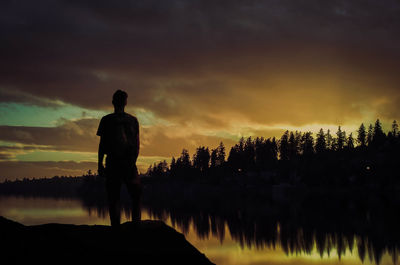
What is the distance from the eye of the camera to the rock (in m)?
8.35

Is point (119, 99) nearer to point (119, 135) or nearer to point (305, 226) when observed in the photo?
point (119, 135)

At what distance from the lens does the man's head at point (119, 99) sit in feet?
38.1

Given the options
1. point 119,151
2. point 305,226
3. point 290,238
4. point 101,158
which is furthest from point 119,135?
point 305,226

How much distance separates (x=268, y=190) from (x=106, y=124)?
636ft

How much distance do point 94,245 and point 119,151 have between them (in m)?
2.92

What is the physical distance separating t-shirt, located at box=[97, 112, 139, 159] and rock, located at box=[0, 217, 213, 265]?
2.01 meters

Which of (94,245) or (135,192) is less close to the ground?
(135,192)

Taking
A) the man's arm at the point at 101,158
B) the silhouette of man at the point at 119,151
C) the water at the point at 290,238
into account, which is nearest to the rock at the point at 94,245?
the silhouette of man at the point at 119,151

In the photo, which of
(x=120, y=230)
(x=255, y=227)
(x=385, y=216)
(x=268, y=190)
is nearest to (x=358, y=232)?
(x=385, y=216)

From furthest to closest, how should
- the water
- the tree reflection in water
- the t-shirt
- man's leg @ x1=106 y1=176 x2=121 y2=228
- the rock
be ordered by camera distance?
1. the tree reflection in water
2. the water
3. man's leg @ x1=106 y1=176 x2=121 y2=228
4. the t-shirt
5. the rock

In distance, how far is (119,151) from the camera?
11.4 m

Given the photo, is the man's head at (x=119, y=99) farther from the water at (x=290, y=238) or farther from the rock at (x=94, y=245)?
the water at (x=290, y=238)

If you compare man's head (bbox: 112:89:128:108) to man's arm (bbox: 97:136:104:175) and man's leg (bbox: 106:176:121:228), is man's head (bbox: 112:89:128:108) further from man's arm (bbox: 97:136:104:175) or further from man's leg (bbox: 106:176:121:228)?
man's leg (bbox: 106:176:121:228)

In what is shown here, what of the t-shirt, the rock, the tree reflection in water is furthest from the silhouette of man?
the tree reflection in water
